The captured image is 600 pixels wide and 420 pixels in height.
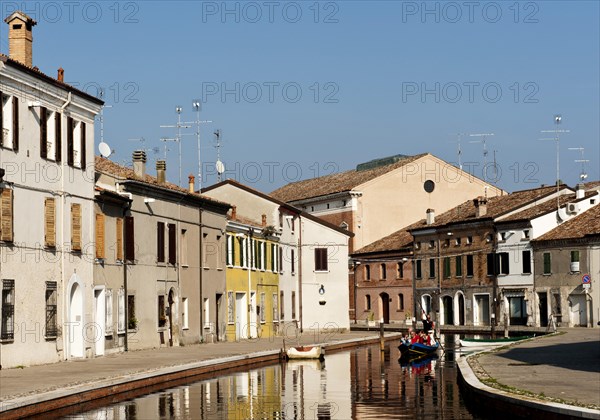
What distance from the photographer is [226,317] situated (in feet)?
187

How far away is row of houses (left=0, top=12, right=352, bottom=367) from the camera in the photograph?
34375 mm

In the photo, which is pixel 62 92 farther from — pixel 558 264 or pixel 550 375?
pixel 558 264

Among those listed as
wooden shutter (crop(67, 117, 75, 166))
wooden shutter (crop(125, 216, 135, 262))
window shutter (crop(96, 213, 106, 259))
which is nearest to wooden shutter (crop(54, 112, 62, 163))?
wooden shutter (crop(67, 117, 75, 166))

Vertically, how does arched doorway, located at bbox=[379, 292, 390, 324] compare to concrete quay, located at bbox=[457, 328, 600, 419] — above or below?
above

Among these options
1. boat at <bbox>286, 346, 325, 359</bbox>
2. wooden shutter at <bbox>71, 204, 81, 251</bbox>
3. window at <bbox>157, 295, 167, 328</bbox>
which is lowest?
boat at <bbox>286, 346, 325, 359</bbox>

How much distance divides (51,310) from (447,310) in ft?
170

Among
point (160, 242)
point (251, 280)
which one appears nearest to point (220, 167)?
point (251, 280)

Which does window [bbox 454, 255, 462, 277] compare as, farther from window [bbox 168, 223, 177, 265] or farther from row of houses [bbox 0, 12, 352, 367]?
window [bbox 168, 223, 177, 265]

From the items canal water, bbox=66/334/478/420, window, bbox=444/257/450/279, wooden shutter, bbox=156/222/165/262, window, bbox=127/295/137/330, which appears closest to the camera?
canal water, bbox=66/334/478/420

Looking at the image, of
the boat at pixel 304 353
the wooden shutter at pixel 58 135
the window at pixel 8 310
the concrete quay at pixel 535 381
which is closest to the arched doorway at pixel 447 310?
the concrete quay at pixel 535 381

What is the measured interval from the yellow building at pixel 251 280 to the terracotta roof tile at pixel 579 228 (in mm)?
19104

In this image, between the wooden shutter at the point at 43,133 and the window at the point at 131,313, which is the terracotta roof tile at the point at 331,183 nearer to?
the window at the point at 131,313

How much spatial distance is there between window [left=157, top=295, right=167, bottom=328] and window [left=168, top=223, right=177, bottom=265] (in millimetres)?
1980

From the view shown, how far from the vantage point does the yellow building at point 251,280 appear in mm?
58156
